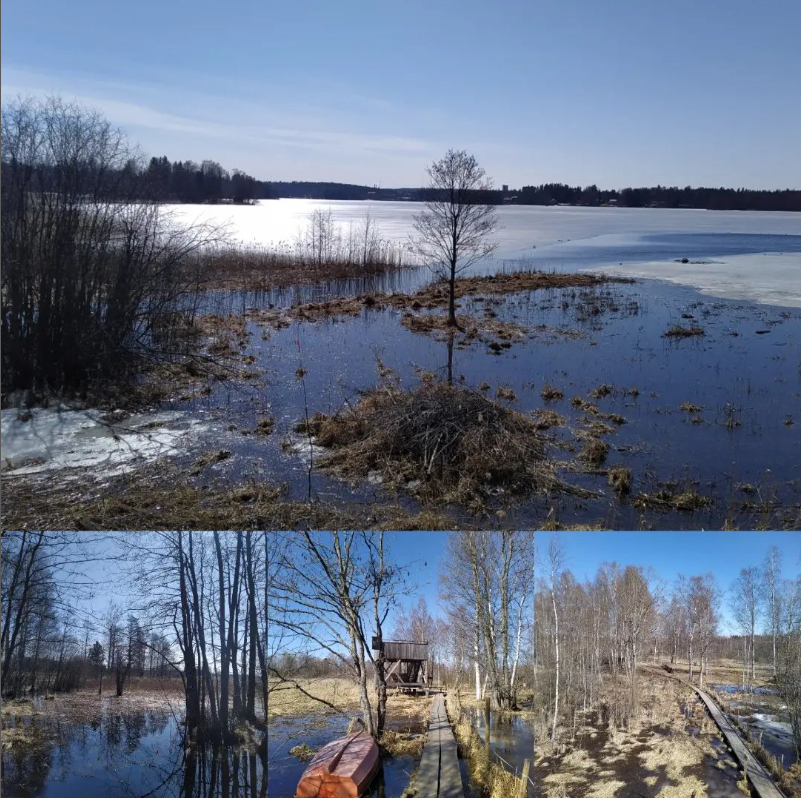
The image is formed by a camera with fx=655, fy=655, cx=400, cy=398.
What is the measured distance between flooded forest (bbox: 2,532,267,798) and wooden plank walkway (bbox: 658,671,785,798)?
2467mm

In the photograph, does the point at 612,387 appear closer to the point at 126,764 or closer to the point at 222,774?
the point at 222,774

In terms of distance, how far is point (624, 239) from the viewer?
3562 cm

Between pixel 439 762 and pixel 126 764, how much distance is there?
1.64 metres

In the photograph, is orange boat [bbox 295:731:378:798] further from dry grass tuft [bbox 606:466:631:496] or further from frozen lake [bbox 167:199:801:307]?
frozen lake [bbox 167:199:801:307]

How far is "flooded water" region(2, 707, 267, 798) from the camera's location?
336cm

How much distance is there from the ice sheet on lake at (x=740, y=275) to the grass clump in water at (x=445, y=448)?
36.6 ft

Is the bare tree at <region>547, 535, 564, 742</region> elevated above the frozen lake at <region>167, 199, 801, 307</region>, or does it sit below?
below

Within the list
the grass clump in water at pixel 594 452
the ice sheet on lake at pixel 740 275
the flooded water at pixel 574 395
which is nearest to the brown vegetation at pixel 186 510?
the flooded water at pixel 574 395

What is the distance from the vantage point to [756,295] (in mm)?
15469

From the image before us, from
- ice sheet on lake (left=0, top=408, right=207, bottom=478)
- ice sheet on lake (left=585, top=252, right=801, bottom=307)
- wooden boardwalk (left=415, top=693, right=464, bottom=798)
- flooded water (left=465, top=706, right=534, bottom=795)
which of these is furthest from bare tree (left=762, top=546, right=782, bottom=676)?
ice sheet on lake (left=585, top=252, right=801, bottom=307)

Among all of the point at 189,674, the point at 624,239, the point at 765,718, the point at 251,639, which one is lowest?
the point at 765,718

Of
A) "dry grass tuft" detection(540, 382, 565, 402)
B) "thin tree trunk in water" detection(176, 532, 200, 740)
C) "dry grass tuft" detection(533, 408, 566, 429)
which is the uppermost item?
"dry grass tuft" detection(540, 382, 565, 402)

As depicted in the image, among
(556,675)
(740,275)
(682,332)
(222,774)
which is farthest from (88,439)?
(740,275)

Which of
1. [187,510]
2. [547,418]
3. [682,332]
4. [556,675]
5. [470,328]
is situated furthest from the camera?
[470,328]
